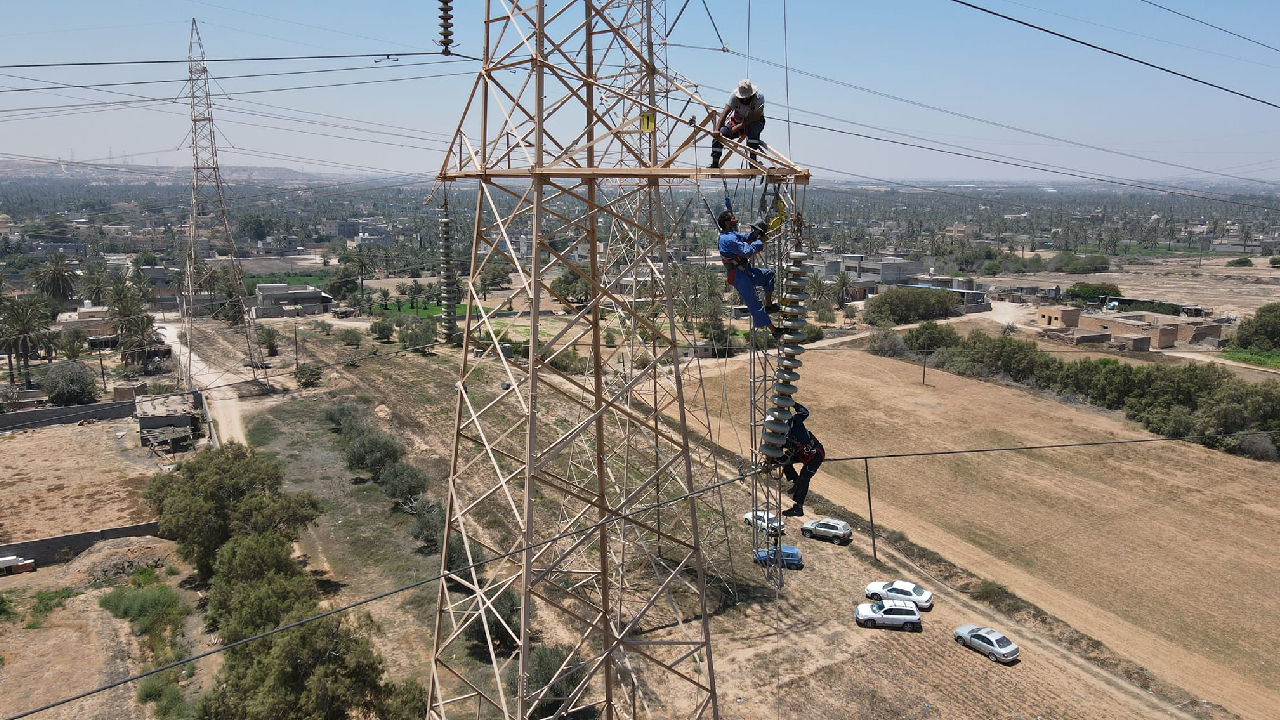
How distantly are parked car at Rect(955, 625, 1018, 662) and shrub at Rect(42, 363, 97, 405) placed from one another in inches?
1738

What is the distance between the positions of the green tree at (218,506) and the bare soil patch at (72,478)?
14.8 ft

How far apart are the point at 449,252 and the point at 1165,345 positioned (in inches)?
2543

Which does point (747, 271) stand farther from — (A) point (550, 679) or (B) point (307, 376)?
(B) point (307, 376)

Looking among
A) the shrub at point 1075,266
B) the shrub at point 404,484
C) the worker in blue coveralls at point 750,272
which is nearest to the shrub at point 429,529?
the shrub at point 404,484

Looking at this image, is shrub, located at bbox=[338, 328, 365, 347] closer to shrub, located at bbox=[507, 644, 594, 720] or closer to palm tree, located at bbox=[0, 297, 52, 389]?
palm tree, located at bbox=[0, 297, 52, 389]

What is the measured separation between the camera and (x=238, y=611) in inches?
655

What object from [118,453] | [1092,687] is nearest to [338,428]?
[118,453]

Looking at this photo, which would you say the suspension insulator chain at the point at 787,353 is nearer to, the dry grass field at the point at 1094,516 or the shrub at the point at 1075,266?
the dry grass field at the point at 1094,516

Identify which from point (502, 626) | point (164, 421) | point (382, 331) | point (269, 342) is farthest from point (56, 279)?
point (502, 626)

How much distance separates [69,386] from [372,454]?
22414 millimetres

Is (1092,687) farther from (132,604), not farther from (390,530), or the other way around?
(132,604)

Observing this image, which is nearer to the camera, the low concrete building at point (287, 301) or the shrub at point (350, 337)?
the shrub at point (350, 337)

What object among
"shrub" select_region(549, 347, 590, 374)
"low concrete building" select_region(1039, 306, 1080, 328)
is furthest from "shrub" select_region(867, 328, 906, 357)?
"shrub" select_region(549, 347, 590, 374)

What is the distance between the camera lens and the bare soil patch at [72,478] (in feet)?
84.8
